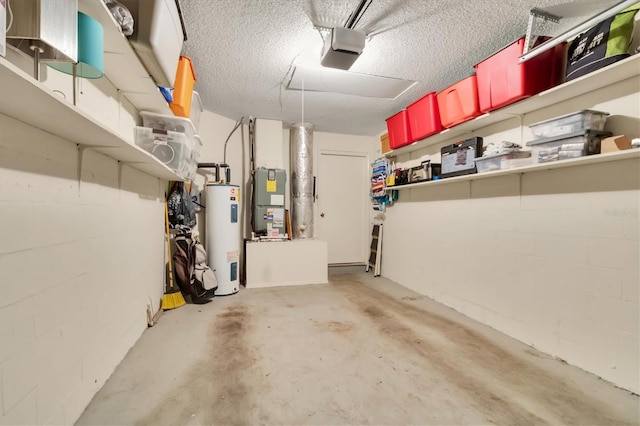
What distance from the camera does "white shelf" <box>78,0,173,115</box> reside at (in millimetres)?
1157

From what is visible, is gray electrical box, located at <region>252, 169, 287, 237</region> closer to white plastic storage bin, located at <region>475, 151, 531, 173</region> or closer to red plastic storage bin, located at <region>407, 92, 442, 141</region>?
red plastic storage bin, located at <region>407, 92, 442, 141</region>

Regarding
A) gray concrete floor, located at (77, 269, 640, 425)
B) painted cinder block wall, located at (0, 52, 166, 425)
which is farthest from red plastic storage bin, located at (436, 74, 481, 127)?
painted cinder block wall, located at (0, 52, 166, 425)

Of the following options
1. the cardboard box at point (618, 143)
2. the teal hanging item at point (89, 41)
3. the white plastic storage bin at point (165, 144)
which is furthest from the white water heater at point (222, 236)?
the cardboard box at point (618, 143)

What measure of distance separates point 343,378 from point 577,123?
223 cm

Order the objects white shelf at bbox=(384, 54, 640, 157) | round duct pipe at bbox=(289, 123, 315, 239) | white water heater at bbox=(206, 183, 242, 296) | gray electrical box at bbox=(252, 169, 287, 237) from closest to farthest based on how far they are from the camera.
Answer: white shelf at bbox=(384, 54, 640, 157)
white water heater at bbox=(206, 183, 242, 296)
gray electrical box at bbox=(252, 169, 287, 237)
round duct pipe at bbox=(289, 123, 315, 239)

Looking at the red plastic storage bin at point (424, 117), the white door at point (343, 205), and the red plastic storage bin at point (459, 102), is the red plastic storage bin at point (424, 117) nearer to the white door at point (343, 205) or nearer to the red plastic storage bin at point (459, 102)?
the red plastic storage bin at point (459, 102)

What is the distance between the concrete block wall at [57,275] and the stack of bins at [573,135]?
2.89m

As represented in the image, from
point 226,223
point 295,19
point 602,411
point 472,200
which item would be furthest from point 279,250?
point 602,411

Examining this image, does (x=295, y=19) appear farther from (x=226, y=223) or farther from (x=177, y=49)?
(x=226, y=223)

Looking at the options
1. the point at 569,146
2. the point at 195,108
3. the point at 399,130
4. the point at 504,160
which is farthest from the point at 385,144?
the point at 195,108

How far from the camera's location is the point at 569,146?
181 cm

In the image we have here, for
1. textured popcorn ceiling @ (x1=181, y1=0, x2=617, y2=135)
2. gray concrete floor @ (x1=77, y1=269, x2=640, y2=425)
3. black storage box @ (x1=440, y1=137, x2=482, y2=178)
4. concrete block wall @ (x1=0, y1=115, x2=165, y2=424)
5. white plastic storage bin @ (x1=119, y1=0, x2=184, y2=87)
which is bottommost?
gray concrete floor @ (x1=77, y1=269, x2=640, y2=425)

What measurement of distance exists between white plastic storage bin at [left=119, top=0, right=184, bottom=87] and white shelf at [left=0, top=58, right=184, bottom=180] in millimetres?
524

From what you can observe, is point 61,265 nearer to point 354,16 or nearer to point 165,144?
point 165,144
